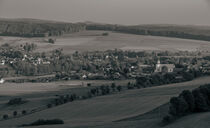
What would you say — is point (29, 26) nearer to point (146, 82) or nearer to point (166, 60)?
point (166, 60)

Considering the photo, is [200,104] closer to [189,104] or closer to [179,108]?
[189,104]

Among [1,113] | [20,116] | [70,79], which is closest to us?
[20,116]

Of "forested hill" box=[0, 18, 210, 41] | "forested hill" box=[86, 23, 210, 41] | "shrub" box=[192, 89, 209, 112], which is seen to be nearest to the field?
"forested hill" box=[86, 23, 210, 41]

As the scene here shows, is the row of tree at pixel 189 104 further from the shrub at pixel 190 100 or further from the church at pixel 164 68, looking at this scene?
the church at pixel 164 68

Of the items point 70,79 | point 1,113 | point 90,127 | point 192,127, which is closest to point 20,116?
point 1,113

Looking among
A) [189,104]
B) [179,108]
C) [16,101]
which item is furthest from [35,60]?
[179,108]

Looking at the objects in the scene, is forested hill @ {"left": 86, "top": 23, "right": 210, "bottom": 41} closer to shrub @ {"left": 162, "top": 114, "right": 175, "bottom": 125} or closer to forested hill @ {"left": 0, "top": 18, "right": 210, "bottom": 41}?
forested hill @ {"left": 0, "top": 18, "right": 210, "bottom": 41}
